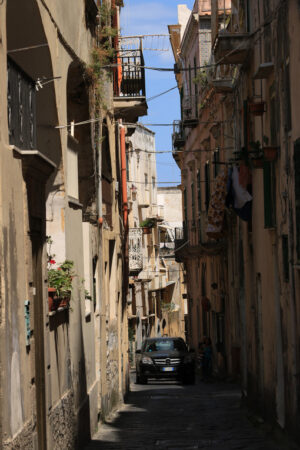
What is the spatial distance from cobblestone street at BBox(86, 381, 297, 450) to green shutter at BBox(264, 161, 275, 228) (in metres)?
3.79

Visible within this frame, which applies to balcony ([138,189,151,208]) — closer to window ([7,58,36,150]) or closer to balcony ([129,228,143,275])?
balcony ([129,228,143,275])

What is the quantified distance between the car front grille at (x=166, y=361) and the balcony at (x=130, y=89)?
948 centimetres

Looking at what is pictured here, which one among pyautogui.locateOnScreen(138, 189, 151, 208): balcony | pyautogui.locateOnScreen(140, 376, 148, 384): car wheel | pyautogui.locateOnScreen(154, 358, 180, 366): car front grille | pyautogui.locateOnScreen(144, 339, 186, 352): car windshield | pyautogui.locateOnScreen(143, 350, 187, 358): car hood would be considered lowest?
pyautogui.locateOnScreen(140, 376, 148, 384): car wheel

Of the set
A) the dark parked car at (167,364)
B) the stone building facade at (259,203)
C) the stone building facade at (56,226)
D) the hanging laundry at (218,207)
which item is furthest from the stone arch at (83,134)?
the dark parked car at (167,364)

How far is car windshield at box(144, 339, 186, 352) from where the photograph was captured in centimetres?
3206

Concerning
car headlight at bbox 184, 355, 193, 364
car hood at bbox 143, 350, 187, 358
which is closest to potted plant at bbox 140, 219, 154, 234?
car hood at bbox 143, 350, 187, 358

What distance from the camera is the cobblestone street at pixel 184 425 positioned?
15.3 meters

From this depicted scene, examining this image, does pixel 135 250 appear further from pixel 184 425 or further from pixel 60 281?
pixel 60 281

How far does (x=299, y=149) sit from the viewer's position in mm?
13008

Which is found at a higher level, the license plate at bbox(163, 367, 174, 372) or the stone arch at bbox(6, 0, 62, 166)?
the stone arch at bbox(6, 0, 62, 166)

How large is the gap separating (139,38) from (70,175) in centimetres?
824

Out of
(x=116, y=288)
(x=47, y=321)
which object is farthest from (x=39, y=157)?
(x=116, y=288)

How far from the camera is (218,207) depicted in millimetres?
26641

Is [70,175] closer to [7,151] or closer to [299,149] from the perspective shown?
[299,149]
